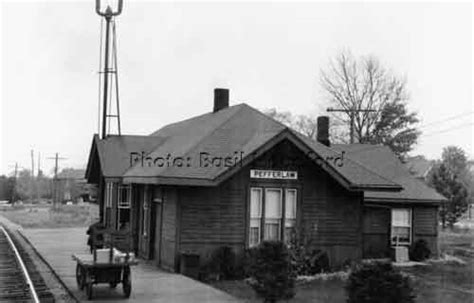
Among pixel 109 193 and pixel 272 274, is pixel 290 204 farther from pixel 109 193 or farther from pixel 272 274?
pixel 109 193

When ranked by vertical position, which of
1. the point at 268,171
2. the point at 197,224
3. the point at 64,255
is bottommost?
the point at 64,255

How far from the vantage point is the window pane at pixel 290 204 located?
Answer: 20.3 metres

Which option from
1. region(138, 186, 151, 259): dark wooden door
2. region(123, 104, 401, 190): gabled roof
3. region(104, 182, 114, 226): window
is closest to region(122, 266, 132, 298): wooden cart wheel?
region(123, 104, 401, 190): gabled roof

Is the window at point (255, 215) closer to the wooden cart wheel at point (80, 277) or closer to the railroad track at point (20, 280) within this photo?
the wooden cart wheel at point (80, 277)

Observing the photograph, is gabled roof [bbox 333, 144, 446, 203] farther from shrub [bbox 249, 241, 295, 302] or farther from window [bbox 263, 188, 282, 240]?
shrub [bbox 249, 241, 295, 302]

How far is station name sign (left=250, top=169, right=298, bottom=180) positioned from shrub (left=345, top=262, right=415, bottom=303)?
357 inches

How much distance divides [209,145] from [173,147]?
4048 millimetres

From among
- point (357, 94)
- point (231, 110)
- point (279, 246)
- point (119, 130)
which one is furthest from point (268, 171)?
point (357, 94)

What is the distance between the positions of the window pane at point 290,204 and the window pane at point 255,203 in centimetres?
83

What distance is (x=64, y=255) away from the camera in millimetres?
25625

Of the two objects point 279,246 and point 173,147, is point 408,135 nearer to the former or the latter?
point 173,147

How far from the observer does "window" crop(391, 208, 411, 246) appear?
83.6 feet

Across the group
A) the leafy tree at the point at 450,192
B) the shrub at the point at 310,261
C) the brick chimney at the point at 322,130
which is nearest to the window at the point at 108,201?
the brick chimney at the point at 322,130

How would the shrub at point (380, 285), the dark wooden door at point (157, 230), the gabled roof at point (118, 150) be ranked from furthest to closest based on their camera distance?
the gabled roof at point (118, 150), the dark wooden door at point (157, 230), the shrub at point (380, 285)
